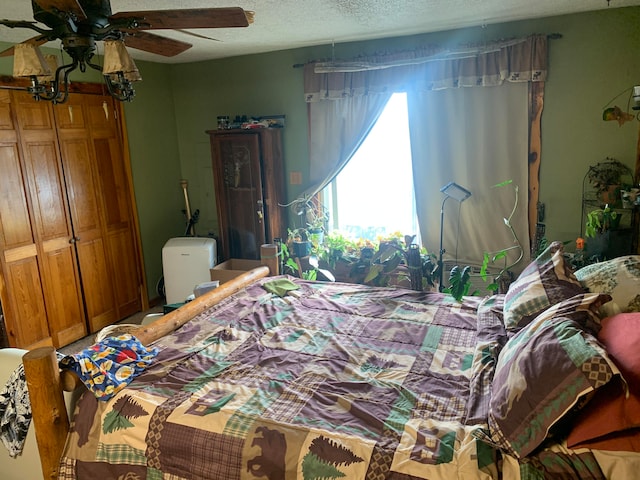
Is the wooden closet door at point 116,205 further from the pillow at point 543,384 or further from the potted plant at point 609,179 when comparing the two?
the potted plant at point 609,179

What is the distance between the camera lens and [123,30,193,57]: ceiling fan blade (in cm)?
191

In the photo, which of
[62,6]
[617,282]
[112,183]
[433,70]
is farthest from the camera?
[112,183]

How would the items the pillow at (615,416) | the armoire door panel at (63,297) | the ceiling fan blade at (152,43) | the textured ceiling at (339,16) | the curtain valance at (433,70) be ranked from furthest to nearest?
the armoire door panel at (63,297)
the curtain valance at (433,70)
the textured ceiling at (339,16)
the ceiling fan blade at (152,43)
the pillow at (615,416)

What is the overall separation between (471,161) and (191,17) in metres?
2.59

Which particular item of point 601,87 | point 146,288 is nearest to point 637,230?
point 601,87

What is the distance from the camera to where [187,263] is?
432 cm

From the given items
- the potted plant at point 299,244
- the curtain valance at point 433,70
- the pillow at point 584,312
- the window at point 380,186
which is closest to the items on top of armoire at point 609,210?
the curtain valance at point 433,70

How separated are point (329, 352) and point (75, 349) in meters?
2.61

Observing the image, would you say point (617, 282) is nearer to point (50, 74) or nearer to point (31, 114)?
point (50, 74)

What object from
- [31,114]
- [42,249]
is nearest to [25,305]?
[42,249]

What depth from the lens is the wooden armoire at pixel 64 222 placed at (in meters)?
3.40

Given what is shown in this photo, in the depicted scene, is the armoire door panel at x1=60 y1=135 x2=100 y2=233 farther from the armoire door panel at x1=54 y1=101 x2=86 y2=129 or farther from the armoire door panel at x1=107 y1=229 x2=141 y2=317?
the armoire door panel at x1=107 y1=229 x2=141 y2=317

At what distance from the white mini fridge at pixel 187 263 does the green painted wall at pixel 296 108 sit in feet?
1.29

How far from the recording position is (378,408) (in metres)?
1.64
